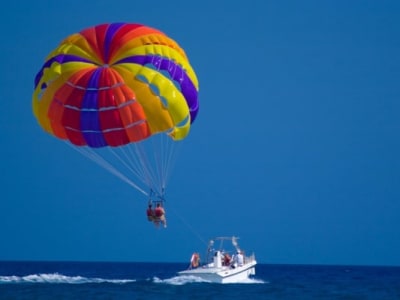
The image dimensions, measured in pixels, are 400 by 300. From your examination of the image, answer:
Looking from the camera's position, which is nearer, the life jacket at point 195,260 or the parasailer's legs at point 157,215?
the parasailer's legs at point 157,215

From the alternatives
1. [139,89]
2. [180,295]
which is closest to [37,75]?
[139,89]

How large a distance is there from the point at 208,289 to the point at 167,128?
1034cm

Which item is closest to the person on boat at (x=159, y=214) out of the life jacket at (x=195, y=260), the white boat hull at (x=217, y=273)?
the white boat hull at (x=217, y=273)

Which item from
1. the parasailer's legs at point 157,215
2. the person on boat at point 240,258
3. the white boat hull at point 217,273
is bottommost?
the parasailer's legs at point 157,215

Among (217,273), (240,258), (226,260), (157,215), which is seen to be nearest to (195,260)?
(226,260)

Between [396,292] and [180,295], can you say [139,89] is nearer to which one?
[180,295]

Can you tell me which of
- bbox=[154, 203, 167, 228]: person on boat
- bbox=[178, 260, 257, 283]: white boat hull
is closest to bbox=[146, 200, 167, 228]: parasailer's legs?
bbox=[154, 203, 167, 228]: person on boat

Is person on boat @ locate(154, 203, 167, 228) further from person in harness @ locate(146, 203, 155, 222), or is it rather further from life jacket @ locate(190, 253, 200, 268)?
life jacket @ locate(190, 253, 200, 268)

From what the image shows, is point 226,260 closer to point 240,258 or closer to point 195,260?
point 240,258

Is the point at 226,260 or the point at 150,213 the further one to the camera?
the point at 226,260

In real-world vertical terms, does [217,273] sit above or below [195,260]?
below

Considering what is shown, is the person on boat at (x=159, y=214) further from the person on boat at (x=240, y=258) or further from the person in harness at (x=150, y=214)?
the person on boat at (x=240, y=258)

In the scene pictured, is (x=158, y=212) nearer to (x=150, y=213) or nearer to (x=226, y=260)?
(x=150, y=213)

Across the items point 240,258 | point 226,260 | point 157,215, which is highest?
point 240,258
